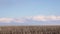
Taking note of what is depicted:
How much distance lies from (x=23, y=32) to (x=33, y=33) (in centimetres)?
82

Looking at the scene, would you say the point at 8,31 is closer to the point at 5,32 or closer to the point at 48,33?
the point at 5,32

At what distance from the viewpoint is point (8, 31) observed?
13.4 metres

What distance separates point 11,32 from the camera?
13.3m

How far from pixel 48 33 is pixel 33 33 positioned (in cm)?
121

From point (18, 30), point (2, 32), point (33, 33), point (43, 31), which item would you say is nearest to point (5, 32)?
point (2, 32)

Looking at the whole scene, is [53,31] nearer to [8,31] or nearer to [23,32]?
[23,32]

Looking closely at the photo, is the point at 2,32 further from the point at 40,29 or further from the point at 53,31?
the point at 53,31

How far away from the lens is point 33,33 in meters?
13.3

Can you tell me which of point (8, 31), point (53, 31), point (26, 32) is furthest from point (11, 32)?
point (53, 31)

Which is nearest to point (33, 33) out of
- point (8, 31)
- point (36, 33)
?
point (36, 33)

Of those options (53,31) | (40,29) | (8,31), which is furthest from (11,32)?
(53,31)

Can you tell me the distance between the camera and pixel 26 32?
13367mm

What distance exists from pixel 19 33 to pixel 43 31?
195 cm

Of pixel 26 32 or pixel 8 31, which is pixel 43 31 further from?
pixel 8 31
